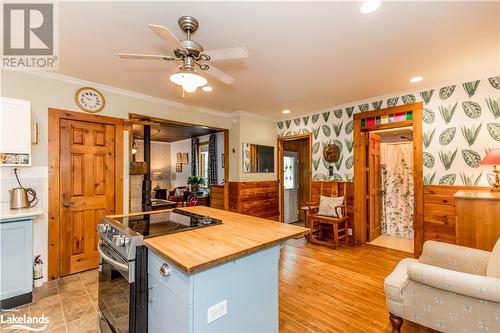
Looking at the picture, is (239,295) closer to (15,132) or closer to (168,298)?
(168,298)

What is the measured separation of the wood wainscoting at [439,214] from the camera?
10.5 ft

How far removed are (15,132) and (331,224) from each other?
181 inches

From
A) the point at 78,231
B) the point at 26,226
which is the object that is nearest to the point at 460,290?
the point at 26,226

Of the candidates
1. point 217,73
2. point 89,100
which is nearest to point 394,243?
point 217,73

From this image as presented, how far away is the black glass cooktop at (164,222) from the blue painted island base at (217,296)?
0.24 m

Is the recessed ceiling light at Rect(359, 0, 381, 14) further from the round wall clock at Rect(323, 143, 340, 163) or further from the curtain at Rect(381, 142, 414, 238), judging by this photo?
the curtain at Rect(381, 142, 414, 238)

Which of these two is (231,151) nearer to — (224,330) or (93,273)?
(93,273)

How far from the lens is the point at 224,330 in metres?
1.36

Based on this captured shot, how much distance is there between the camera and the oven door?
4.94 ft

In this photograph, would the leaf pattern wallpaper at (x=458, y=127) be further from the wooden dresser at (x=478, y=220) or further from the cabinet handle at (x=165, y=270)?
the cabinet handle at (x=165, y=270)

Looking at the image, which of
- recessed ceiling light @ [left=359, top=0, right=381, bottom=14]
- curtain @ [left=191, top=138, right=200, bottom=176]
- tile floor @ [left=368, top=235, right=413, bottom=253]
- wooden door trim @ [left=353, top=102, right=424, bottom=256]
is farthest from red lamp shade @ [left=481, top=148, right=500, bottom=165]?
curtain @ [left=191, top=138, right=200, bottom=176]

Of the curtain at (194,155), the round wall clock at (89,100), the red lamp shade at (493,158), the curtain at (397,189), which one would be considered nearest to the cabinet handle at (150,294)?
the round wall clock at (89,100)

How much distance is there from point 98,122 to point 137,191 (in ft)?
3.74

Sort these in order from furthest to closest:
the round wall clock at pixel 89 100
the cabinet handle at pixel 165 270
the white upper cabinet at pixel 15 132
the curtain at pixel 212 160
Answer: the curtain at pixel 212 160 < the round wall clock at pixel 89 100 < the white upper cabinet at pixel 15 132 < the cabinet handle at pixel 165 270
